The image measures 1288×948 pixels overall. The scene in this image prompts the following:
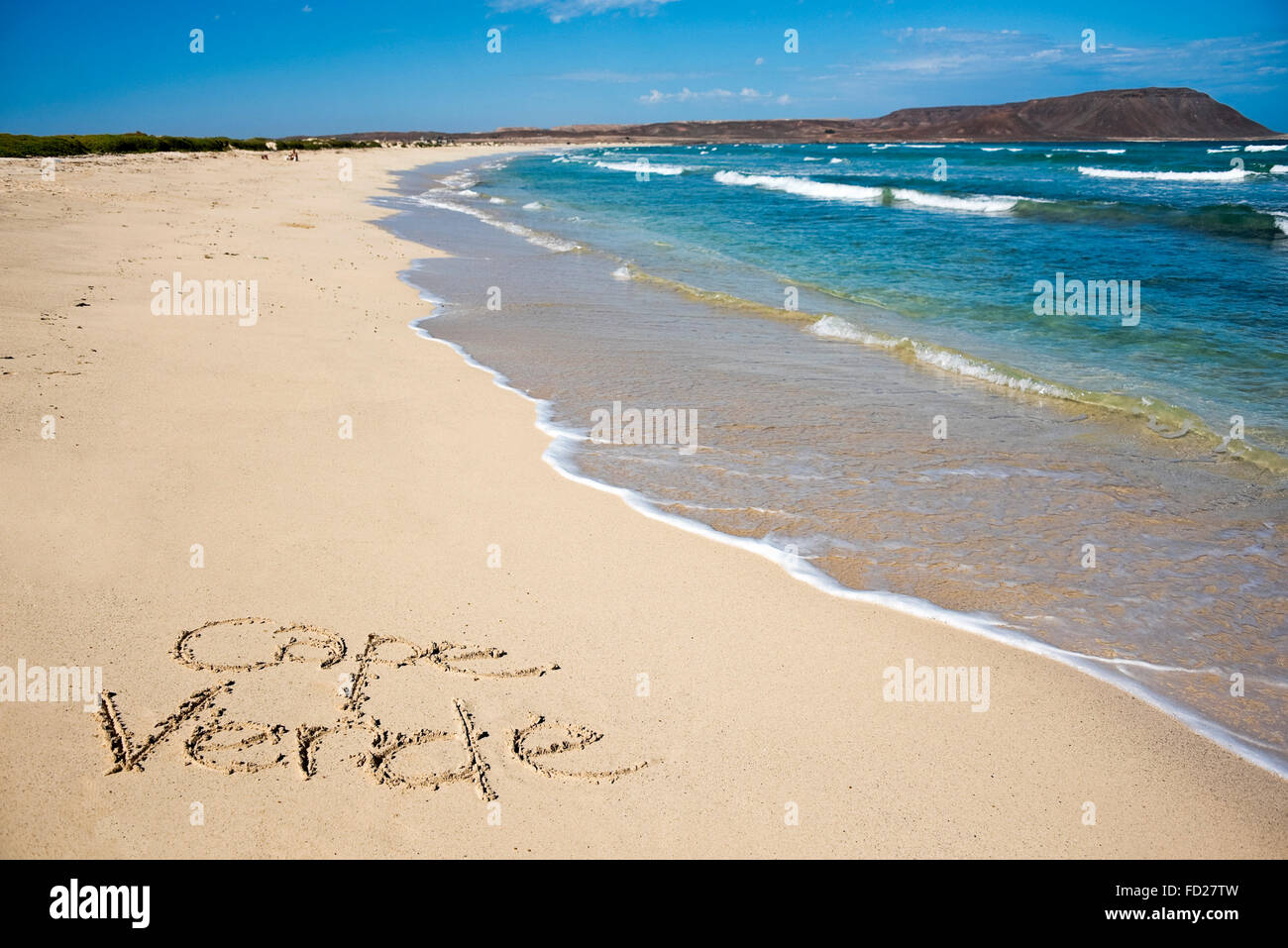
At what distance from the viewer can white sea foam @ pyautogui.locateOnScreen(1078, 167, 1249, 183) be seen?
121 feet

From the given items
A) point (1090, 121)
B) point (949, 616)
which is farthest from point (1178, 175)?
point (1090, 121)

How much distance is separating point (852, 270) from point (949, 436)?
9.95 metres

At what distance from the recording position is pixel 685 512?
198 inches

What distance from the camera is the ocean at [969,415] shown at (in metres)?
4.11

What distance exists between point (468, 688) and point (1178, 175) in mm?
49187

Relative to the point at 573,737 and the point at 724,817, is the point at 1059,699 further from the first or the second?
the point at 573,737

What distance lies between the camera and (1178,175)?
3916 centimetres

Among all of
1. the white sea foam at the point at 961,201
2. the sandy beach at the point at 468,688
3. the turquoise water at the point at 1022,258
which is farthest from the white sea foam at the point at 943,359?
the white sea foam at the point at 961,201

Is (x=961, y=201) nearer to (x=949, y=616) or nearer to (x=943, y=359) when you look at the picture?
(x=943, y=359)

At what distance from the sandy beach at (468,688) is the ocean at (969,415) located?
0.43m

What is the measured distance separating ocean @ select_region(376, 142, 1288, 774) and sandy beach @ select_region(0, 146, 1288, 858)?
0.43 m

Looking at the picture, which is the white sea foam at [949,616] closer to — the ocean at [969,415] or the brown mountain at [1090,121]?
the ocean at [969,415]

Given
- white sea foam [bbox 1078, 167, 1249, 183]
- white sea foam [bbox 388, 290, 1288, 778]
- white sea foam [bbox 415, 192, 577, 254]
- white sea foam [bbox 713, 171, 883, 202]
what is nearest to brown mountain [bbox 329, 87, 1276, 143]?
white sea foam [bbox 1078, 167, 1249, 183]
